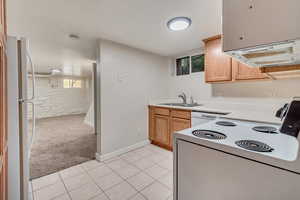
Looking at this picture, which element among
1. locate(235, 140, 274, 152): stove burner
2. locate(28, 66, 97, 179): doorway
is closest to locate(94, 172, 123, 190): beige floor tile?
locate(28, 66, 97, 179): doorway

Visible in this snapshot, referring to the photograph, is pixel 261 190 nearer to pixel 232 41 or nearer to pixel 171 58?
pixel 232 41

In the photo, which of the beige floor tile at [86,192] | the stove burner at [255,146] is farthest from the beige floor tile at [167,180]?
the stove burner at [255,146]

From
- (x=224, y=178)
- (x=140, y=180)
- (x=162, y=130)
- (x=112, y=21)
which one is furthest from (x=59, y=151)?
(x=224, y=178)

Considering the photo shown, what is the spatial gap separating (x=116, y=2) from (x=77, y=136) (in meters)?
3.51

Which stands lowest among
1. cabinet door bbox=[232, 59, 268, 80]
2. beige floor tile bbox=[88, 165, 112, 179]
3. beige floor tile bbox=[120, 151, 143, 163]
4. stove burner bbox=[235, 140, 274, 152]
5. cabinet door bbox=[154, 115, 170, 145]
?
beige floor tile bbox=[88, 165, 112, 179]

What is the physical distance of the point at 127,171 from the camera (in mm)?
2045

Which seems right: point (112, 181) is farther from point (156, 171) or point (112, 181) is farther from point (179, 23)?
point (179, 23)

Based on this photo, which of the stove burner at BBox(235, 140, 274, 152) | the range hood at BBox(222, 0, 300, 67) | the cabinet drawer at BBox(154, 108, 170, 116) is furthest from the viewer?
the cabinet drawer at BBox(154, 108, 170, 116)

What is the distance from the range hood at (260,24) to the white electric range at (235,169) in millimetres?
479

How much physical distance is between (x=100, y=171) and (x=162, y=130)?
1.44m

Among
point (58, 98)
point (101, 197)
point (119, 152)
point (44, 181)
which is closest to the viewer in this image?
point (101, 197)

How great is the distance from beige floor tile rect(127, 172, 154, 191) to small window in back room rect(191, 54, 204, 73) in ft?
8.18

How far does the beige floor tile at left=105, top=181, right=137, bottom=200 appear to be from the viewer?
1.54m

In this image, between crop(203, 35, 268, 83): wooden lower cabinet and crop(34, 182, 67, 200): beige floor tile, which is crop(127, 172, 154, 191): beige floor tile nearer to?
crop(34, 182, 67, 200): beige floor tile
